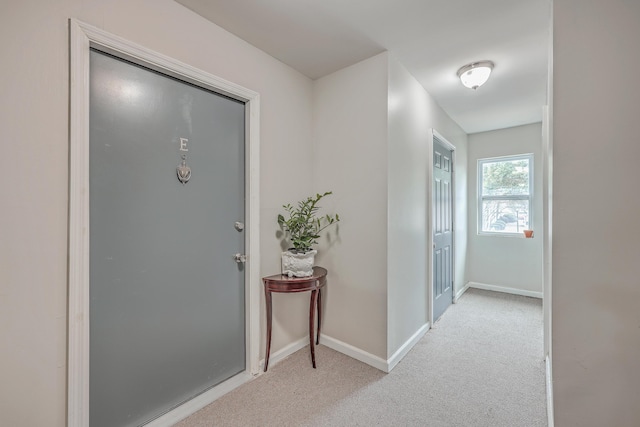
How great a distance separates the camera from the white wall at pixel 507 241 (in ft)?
12.2

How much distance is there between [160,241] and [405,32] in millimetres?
2091

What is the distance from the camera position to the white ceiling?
161 cm

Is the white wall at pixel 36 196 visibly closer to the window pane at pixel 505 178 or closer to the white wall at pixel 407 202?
the white wall at pixel 407 202

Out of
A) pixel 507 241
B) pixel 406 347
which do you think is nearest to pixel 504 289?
pixel 507 241

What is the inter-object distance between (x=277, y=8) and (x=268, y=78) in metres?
0.53

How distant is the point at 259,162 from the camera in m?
2.00

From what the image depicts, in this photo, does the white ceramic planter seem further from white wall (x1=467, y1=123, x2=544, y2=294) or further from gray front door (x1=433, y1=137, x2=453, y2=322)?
white wall (x1=467, y1=123, x2=544, y2=294)

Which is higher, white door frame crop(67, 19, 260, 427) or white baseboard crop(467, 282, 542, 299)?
white door frame crop(67, 19, 260, 427)

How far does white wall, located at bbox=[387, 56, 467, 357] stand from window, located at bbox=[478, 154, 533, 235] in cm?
171

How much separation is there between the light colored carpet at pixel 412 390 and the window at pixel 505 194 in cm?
187

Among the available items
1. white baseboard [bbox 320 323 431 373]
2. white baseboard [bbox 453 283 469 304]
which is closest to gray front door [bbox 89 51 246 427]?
white baseboard [bbox 320 323 431 373]

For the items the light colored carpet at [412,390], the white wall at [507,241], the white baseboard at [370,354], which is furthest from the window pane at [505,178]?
the white baseboard at [370,354]
